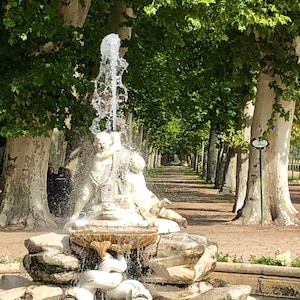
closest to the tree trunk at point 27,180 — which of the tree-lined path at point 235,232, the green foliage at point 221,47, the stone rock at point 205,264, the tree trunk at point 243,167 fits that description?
the green foliage at point 221,47

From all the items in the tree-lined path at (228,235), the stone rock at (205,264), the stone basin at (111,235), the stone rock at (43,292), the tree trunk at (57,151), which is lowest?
the stone rock at (43,292)

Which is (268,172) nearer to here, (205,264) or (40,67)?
(40,67)

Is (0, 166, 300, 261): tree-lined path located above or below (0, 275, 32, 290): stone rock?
above

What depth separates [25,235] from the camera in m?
17.9

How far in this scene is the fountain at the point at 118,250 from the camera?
9461 millimetres

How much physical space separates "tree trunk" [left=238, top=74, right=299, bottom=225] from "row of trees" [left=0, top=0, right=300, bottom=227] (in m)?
0.03

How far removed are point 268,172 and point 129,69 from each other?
4.51 meters

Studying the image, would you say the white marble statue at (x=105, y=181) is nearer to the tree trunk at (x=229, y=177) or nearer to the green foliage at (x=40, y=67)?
the green foliage at (x=40, y=67)

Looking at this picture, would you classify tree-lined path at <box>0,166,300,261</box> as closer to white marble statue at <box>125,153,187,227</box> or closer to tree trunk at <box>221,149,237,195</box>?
white marble statue at <box>125,153,187,227</box>

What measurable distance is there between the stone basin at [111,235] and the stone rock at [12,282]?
3.31ft

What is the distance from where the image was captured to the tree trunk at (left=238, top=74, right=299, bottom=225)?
2159cm

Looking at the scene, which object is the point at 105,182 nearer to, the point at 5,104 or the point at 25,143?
the point at 5,104

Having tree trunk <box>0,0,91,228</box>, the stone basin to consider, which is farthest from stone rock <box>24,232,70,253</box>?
tree trunk <box>0,0,91,228</box>

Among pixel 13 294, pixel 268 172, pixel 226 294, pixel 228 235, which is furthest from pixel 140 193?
pixel 268 172
